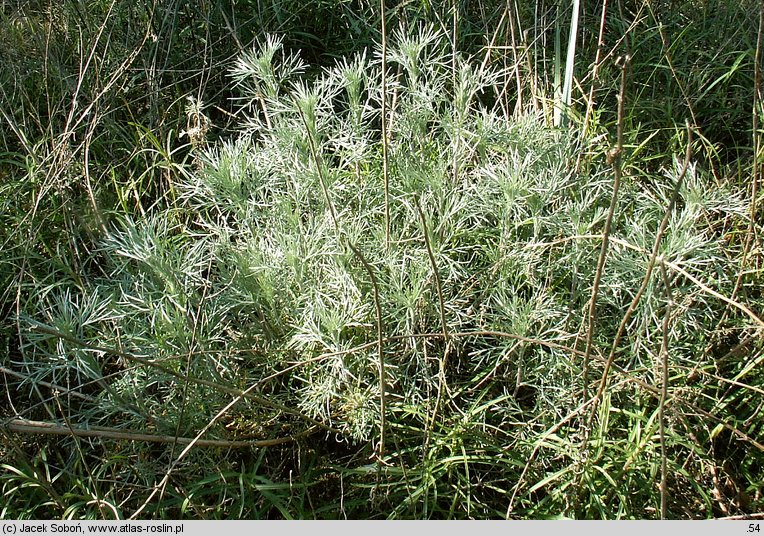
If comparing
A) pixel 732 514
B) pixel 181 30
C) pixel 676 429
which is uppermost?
pixel 181 30

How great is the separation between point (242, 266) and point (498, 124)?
889 millimetres

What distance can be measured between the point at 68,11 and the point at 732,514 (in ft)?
9.94

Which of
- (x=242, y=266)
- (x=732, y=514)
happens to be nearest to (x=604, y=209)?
(x=732, y=514)

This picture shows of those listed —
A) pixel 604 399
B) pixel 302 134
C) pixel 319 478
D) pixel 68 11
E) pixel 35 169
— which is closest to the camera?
pixel 604 399

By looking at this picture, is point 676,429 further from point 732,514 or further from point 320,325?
point 320,325

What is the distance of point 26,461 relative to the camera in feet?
6.76

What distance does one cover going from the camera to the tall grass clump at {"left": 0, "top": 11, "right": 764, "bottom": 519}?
6.66 feet

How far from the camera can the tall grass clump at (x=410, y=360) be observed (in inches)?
80.0

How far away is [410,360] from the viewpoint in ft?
6.93

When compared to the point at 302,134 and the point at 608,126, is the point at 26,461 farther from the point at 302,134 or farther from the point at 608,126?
the point at 608,126

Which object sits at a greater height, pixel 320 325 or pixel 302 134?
pixel 302 134

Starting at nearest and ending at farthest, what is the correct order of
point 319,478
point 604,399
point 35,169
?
point 604,399 < point 319,478 < point 35,169

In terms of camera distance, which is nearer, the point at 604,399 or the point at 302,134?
the point at 604,399

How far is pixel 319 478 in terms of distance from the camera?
218 centimetres
